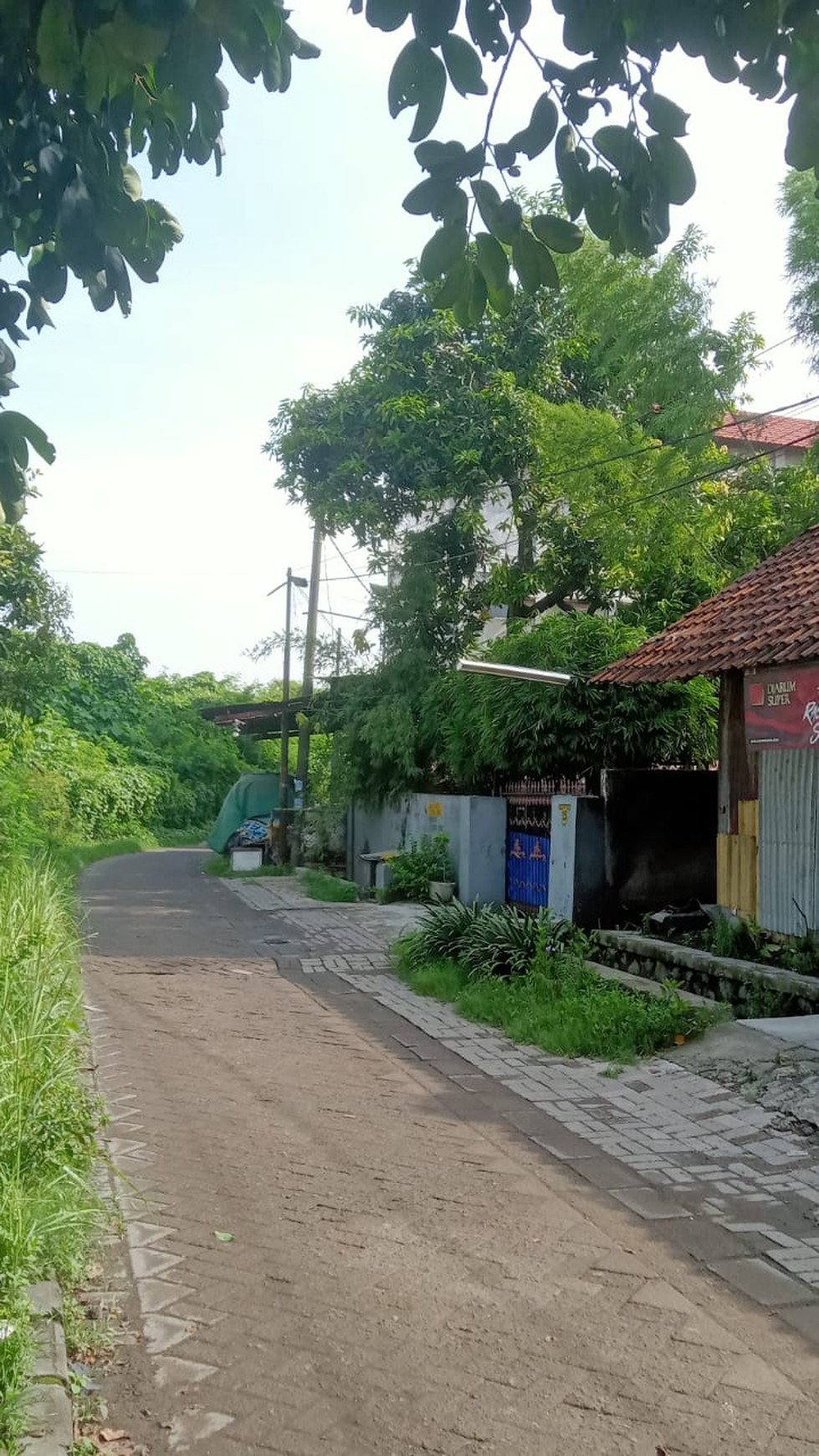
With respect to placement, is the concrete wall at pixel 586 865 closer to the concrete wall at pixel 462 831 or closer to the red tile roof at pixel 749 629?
the red tile roof at pixel 749 629

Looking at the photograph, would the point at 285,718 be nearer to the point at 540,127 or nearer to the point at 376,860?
the point at 376,860

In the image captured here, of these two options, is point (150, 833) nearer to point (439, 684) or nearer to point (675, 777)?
point (439, 684)

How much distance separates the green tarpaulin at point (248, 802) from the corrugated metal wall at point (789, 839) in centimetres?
2102

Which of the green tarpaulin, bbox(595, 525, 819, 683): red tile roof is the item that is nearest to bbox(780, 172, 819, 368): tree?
bbox(595, 525, 819, 683): red tile roof

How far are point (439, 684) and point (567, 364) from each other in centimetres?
724

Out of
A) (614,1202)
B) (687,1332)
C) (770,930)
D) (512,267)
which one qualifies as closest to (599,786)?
(770,930)

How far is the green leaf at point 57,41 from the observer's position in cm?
244

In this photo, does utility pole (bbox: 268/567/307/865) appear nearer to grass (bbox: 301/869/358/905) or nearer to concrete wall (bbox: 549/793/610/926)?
grass (bbox: 301/869/358/905)

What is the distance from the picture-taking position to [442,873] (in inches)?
688

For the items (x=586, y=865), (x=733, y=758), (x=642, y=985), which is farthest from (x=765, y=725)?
(x=586, y=865)

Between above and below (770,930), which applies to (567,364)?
above

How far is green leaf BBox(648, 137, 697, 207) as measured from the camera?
112 inches

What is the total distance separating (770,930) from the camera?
9.97 meters

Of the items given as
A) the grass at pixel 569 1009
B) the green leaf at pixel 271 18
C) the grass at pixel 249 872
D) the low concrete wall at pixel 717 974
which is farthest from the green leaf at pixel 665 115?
the grass at pixel 249 872
